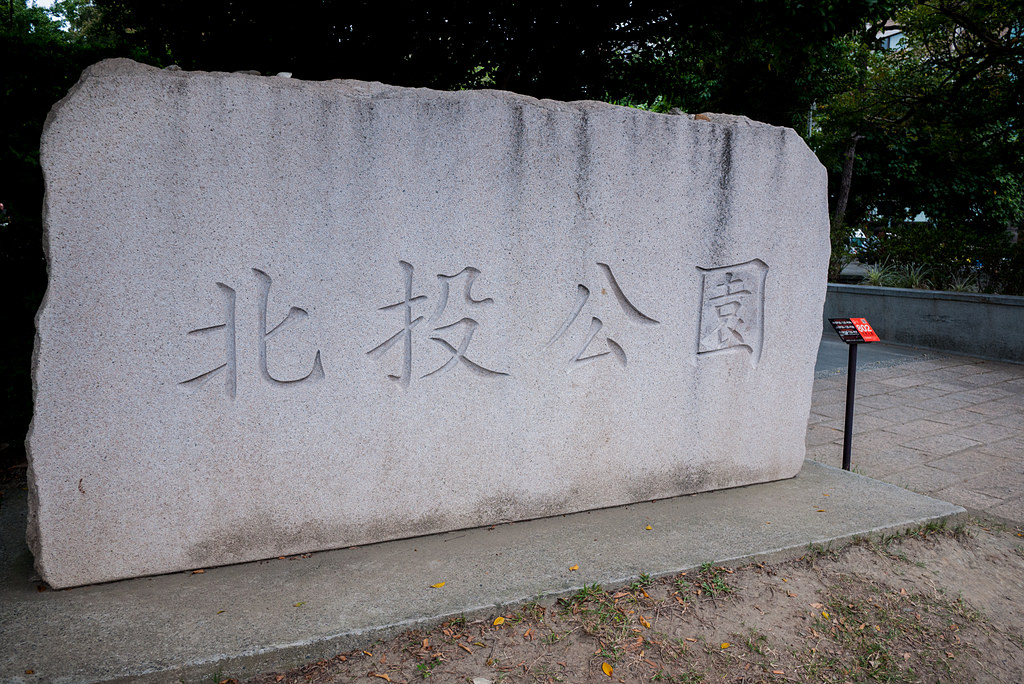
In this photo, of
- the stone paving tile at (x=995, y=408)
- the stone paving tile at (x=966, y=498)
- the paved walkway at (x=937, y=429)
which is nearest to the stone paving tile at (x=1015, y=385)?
the paved walkway at (x=937, y=429)

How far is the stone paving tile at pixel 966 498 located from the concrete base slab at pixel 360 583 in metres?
0.49

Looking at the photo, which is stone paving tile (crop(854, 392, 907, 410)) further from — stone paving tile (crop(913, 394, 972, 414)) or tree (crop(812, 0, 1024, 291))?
tree (crop(812, 0, 1024, 291))

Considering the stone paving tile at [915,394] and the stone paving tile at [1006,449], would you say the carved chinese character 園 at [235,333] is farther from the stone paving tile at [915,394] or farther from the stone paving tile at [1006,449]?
the stone paving tile at [915,394]

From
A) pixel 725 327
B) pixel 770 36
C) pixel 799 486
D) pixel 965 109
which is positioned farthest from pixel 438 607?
pixel 965 109

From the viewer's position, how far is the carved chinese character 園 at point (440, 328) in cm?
272

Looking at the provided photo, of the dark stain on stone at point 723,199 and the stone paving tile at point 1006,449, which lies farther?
the stone paving tile at point 1006,449

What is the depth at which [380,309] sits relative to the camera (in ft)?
8.83

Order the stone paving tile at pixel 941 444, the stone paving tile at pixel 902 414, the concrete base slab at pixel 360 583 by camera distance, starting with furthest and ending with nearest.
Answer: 1. the stone paving tile at pixel 902 414
2. the stone paving tile at pixel 941 444
3. the concrete base slab at pixel 360 583

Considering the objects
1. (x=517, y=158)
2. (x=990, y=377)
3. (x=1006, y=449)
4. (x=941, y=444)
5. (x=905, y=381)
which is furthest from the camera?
(x=990, y=377)

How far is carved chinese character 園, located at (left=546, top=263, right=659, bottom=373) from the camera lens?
3000mm

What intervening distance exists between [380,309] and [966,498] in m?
3.49

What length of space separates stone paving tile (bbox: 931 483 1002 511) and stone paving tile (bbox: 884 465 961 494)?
0.17 ft

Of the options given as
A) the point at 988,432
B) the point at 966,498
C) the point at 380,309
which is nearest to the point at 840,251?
the point at 988,432

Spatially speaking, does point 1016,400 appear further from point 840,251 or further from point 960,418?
point 840,251
